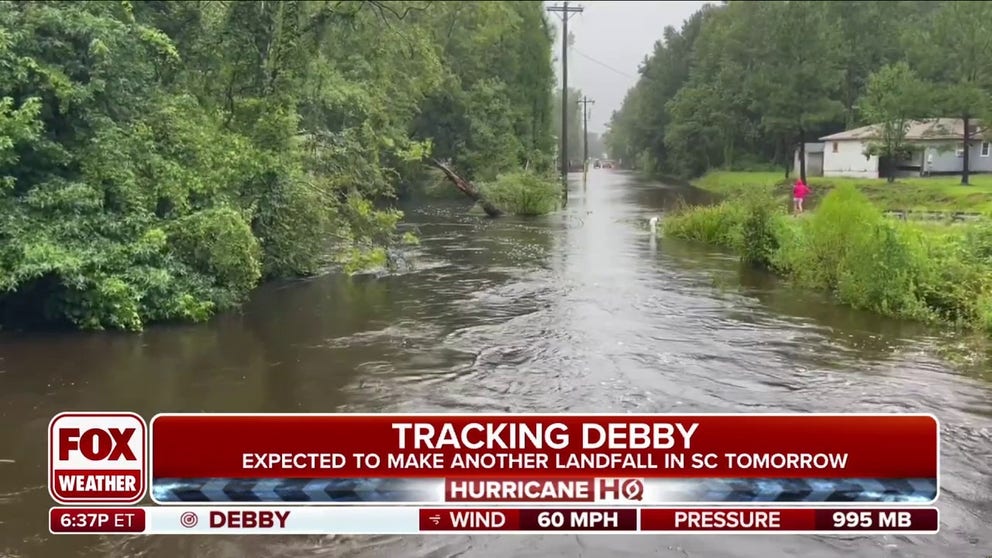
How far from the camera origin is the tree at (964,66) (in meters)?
17.8

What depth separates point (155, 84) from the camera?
15148 millimetres

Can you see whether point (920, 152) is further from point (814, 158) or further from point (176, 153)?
point (176, 153)

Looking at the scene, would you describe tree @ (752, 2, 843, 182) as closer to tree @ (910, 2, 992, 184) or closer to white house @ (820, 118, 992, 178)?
white house @ (820, 118, 992, 178)

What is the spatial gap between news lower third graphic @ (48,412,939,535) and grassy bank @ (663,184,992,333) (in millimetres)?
9617

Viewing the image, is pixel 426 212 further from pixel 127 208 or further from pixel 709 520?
pixel 709 520

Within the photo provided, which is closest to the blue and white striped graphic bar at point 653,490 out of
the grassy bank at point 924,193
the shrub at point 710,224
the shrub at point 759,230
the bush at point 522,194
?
the grassy bank at point 924,193

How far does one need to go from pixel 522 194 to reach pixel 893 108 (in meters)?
14.6

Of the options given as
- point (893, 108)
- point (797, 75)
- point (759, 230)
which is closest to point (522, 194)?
point (893, 108)

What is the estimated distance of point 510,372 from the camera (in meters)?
10.6

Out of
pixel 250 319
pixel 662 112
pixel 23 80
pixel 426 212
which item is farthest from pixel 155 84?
pixel 662 112

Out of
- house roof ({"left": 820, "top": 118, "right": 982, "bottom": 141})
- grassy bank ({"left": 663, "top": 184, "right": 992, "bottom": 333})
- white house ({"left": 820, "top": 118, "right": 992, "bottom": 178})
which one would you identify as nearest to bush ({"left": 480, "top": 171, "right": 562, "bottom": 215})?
white house ({"left": 820, "top": 118, "right": 992, "bottom": 178})

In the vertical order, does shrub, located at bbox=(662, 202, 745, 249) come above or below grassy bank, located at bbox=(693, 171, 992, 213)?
below

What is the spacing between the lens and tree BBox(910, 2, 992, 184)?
58.3ft

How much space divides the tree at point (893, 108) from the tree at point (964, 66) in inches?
119
